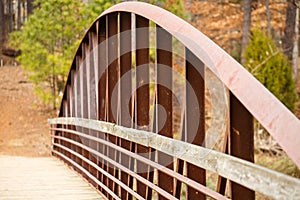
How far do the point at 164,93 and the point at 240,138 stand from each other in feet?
4.24

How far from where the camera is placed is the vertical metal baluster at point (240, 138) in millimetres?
2684

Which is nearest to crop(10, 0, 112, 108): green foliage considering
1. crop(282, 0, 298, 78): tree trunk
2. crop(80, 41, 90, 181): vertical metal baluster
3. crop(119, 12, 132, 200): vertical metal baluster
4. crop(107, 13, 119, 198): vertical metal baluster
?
crop(80, 41, 90, 181): vertical metal baluster

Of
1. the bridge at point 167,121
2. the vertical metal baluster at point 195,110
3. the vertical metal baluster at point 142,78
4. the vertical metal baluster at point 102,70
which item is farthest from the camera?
the vertical metal baluster at point 102,70

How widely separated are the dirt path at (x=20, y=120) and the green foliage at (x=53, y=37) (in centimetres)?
109

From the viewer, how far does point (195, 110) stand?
3365 millimetres

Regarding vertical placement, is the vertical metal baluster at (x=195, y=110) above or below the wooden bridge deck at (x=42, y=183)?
above

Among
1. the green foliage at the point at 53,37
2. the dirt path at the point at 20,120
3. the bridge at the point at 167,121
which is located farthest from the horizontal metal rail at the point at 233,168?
the green foliage at the point at 53,37

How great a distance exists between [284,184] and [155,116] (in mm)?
2024

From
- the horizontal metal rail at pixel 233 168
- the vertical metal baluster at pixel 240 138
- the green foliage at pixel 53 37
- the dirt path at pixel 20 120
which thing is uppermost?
the green foliage at pixel 53 37

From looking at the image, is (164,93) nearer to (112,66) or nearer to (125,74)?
(125,74)

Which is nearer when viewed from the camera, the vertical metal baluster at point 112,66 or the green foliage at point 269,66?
the vertical metal baluster at point 112,66

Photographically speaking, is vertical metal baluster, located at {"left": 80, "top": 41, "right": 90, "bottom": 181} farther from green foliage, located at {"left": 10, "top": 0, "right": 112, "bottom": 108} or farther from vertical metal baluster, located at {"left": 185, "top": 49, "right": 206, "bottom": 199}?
green foliage, located at {"left": 10, "top": 0, "right": 112, "bottom": 108}

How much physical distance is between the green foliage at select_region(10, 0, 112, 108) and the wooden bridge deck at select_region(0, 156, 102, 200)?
333 inches

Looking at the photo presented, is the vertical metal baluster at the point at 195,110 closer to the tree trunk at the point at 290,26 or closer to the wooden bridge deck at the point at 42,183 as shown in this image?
the wooden bridge deck at the point at 42,183
